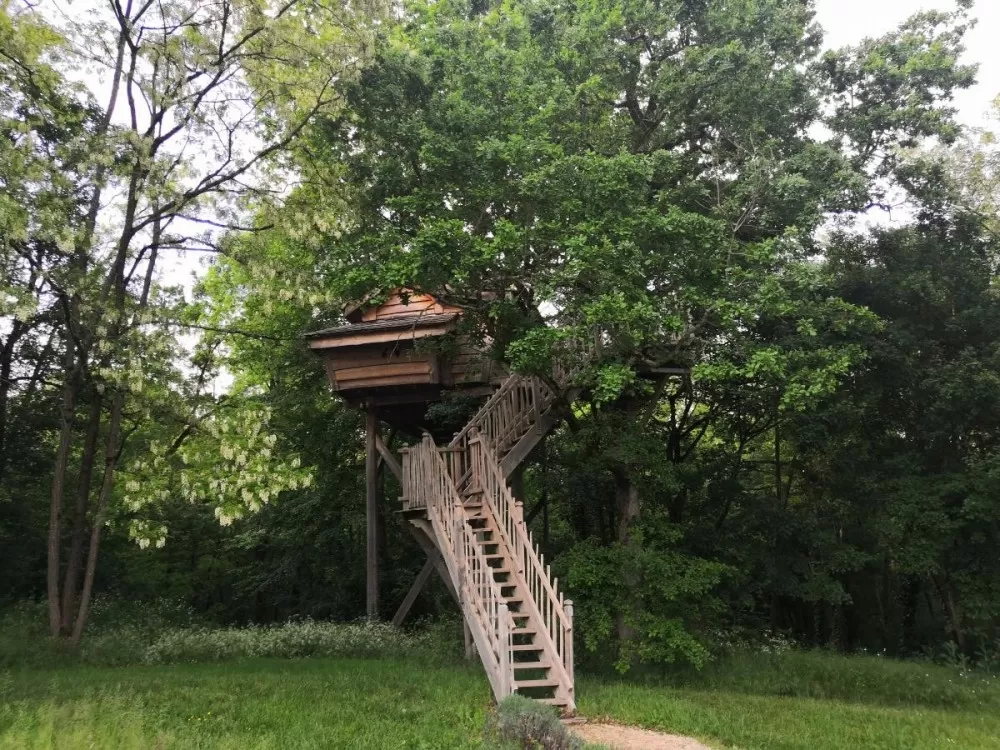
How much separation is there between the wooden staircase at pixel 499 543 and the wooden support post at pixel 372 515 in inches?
127

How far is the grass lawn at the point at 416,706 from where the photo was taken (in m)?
6.80

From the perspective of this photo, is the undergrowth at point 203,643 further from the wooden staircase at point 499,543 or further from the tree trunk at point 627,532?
the tree trunk at point 627,532

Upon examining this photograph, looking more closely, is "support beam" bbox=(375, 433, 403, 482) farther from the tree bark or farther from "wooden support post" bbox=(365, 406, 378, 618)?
the tree bark

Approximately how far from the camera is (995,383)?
1228 centimetres

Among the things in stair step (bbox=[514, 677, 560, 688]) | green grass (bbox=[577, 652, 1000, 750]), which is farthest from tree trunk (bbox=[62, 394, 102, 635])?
green grass (bbox=[577, 652, 1000, 750])

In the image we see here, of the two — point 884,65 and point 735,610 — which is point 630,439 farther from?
point 884,65

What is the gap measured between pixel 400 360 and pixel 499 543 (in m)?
5.17

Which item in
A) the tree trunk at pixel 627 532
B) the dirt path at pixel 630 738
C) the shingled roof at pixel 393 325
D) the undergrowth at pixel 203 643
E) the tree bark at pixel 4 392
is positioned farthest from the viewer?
the tree bark at pixel 4 392

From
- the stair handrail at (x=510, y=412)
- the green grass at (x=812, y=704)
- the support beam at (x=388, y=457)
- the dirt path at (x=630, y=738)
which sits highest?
the stair handrail at (x=510, y=412)

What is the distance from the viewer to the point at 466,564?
31.7ft

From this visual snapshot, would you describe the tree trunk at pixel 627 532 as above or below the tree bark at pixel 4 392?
below

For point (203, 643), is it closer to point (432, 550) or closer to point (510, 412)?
point (432, 550)

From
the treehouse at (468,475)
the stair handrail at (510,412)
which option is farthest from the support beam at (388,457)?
the stair handrail at (510,412)

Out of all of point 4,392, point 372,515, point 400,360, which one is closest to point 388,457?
point 372,515
